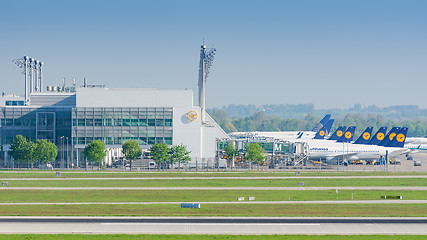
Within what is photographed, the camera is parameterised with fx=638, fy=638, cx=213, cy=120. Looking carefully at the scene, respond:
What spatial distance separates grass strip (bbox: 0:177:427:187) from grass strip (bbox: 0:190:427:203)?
963 cm

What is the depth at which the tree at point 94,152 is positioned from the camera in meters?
141

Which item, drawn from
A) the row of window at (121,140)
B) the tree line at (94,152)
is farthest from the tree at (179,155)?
the row of window at (121,140)

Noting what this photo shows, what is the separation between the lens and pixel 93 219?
220 feet

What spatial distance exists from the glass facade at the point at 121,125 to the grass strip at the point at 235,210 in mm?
76707

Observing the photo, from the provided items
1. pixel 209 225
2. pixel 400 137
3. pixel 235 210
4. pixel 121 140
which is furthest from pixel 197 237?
pixel 400 137

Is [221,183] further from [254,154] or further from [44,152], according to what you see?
[44,152]

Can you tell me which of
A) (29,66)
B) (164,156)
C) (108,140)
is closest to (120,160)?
(108,140)

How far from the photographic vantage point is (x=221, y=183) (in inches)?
4247

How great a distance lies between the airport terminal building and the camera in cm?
15425

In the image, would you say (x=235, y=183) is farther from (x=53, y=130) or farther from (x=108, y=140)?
(x=53, y=130)

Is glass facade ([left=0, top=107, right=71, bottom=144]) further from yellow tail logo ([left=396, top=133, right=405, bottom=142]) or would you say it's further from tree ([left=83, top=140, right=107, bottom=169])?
yellow tail logo ([left=396, top=133, right=405, bottom=142])

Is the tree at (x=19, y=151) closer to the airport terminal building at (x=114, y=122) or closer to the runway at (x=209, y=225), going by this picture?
the airport terminal building at (x=114, y=122)

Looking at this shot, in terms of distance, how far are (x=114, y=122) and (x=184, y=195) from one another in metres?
69.3

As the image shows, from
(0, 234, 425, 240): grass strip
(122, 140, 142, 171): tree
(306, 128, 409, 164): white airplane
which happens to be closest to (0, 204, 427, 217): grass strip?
(0, 234, 425, 240): grass strip
